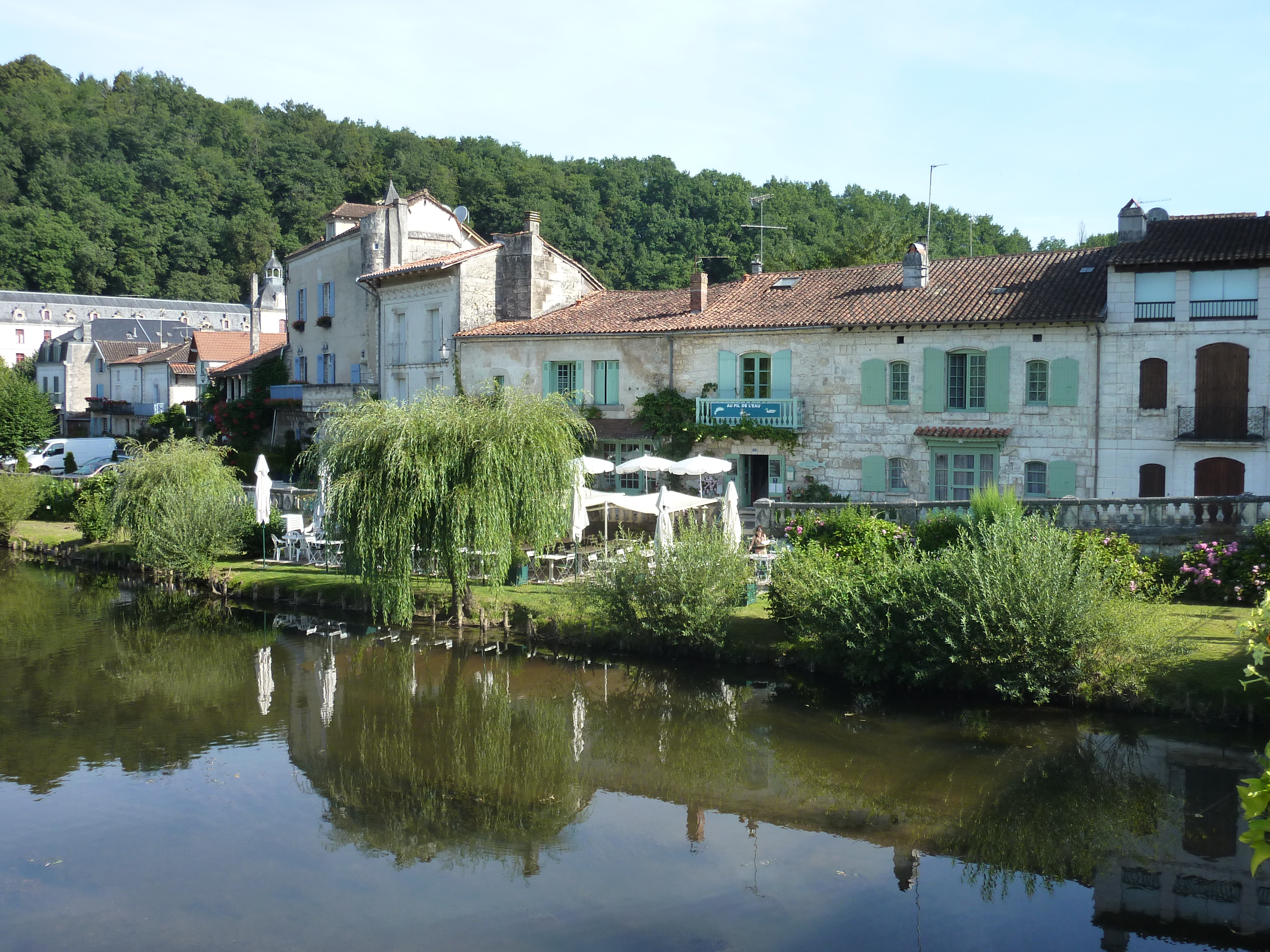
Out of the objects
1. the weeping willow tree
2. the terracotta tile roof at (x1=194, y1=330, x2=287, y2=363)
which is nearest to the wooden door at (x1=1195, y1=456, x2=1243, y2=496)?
the weeping willow tree

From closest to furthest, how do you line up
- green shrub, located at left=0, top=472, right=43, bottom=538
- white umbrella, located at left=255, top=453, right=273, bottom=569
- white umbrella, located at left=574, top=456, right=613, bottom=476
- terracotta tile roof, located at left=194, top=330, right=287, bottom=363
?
white umbrella, located at left=574, top=456, right=613, bottom=476
white umbrella, located at left=255, top=453, right=273, bottom=569
green shrub, located at left=0, top=472, right=43, bottom=538
terracotta tile roof, located at left=194, top=330, right=287, bottom=363

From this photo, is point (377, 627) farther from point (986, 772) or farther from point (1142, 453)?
point (1142, 453)

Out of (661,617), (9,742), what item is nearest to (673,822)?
(661,617)

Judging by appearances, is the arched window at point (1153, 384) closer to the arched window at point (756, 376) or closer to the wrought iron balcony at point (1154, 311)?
the wrought iron balcony at point (1154, 311)

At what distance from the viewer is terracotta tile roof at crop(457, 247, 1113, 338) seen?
2348 cm

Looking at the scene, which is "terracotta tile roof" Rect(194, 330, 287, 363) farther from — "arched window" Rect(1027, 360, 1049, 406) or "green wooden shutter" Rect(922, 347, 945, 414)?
"arched window" Rect(1027, 360, 1049, 406)

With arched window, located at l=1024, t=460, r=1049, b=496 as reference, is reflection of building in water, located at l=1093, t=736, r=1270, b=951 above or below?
below

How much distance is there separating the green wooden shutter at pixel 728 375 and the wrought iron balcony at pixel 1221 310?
1006 centimetres

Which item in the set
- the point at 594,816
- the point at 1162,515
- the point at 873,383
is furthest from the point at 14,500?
the point at 1162,515

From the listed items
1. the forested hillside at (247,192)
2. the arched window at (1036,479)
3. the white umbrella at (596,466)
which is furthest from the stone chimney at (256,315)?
the arched window at (1036,479)

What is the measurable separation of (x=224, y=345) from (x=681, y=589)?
41626 millimetres

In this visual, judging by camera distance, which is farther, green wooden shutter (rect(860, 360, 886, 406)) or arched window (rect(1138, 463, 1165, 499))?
green wooden shutter (rect(860, 360, 886, 406))

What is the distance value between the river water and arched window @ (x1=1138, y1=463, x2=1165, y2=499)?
10.5 m

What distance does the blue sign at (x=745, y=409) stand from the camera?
25812mm
